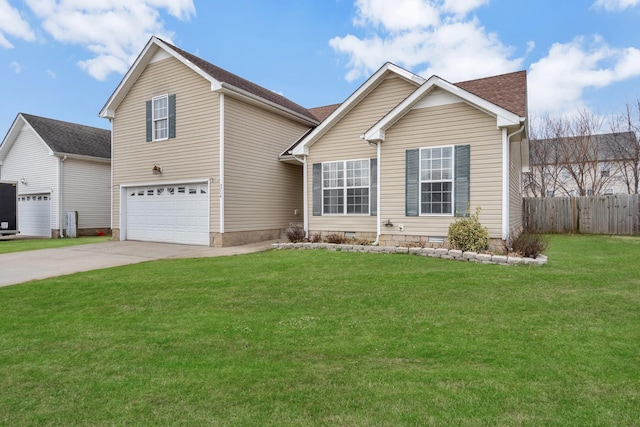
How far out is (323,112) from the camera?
65.7 ft

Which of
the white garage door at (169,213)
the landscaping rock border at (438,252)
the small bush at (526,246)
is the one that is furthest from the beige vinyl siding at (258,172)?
the small bush at (526,246)

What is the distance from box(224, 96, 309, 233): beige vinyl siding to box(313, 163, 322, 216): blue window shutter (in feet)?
8.41

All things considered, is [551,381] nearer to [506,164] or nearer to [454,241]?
[454,241]

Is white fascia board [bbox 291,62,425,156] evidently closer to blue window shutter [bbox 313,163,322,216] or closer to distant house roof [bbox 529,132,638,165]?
blue window shutter [bbox 313,163,322,216]

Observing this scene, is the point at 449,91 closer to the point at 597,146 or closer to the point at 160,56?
the point at 160,56

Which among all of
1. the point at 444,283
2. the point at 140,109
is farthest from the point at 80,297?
the point at 140,109

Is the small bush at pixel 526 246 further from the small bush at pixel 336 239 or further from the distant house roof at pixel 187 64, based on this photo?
the distant house roof at pixel 187 64

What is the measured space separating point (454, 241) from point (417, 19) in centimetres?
938

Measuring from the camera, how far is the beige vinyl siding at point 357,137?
40.0ft

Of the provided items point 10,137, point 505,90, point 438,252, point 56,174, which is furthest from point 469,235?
point 10,137

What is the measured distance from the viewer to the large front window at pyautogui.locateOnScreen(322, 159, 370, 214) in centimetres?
1222

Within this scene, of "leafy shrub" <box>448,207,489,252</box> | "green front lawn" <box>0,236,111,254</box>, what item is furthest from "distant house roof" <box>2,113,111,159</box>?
"leafy shrub" <box>448,207,489,252</box>

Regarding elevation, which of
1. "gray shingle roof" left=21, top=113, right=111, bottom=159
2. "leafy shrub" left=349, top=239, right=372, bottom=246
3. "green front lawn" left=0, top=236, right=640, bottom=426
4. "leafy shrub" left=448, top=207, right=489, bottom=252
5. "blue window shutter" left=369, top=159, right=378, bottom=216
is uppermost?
"gray shingle roof" left=21, top=113, right=111, bottom=159

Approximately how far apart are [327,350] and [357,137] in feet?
31.4
